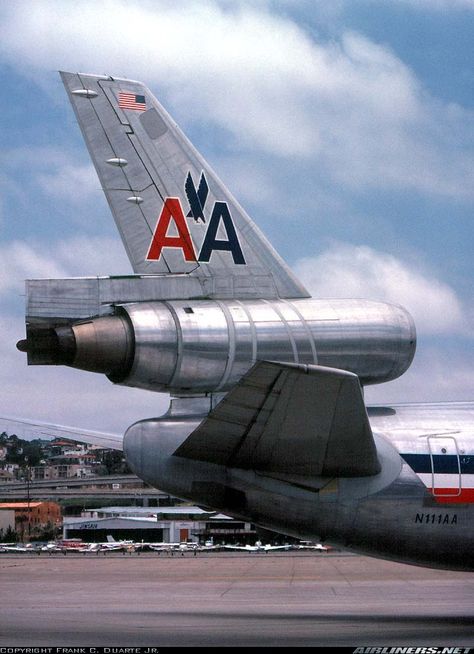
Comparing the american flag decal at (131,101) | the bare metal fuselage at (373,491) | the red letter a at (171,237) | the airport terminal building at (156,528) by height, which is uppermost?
the american flag decal at (131,101)

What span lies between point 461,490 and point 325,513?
2.44m

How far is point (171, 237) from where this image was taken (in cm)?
1739

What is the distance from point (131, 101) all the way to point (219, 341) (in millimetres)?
4444

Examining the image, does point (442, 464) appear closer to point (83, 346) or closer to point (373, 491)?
point (373, 491)

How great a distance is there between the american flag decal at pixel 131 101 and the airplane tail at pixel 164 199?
2cm

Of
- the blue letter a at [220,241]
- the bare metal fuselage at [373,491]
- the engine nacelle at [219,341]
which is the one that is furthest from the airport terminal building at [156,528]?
the engine nacelle at [219,341]

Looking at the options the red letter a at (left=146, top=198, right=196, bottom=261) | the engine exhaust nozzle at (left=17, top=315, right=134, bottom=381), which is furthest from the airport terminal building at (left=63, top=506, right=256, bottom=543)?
the engine exhaust nozzle at (left=17, top=315, right=134, bottom=381)

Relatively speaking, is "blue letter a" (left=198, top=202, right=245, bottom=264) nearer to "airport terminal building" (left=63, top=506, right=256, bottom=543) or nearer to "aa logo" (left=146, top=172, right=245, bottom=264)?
"aa logo" (left=146, top=172, right=245, bottom=264)

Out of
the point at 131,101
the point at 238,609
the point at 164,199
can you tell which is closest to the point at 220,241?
the point at 164,199

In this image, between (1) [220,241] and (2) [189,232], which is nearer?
(2) [189,232]

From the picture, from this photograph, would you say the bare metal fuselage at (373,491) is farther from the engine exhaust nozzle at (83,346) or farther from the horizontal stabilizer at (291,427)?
the engine exhaust nozzle at (83,346)

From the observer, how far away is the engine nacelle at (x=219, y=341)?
51.4 ft

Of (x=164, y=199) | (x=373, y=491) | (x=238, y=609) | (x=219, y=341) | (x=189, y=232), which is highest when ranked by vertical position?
(x=164, y=199)

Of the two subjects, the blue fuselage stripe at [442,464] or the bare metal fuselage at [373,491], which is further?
the blue fuselage stripe at [442,464]
